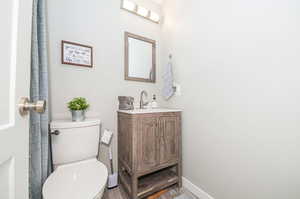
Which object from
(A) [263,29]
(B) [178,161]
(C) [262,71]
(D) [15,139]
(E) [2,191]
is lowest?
(B) [178,161]

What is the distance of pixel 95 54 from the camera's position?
4.79 ft

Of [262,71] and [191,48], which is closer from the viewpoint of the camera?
[262,71]

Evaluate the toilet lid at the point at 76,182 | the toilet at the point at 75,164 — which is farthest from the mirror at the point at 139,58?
the toilet lid at the point at 76,182

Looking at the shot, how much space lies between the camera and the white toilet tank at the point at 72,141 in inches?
42.8

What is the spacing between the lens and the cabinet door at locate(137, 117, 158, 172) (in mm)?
1207

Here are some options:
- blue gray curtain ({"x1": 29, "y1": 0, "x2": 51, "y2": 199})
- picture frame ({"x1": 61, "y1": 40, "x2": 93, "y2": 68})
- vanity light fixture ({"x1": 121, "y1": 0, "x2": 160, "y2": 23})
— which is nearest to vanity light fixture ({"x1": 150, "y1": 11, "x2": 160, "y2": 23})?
vanity light fixture ({"x1": 121, "y1": 0, "x2": 160, "y2": 23})

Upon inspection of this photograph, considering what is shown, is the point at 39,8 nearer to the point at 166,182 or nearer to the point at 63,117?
the point at 63,117

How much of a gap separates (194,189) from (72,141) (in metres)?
1.30

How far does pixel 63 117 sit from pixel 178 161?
132cm

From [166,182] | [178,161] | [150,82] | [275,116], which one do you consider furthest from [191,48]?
[166,182]

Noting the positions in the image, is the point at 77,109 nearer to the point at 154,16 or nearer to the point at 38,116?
the point at 38,116

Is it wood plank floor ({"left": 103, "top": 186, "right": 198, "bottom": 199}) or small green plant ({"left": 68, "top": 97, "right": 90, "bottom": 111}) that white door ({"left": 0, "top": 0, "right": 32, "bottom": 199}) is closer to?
small green plant ({"left": 68, "top": 97, "right": 90, "bottom": 111})

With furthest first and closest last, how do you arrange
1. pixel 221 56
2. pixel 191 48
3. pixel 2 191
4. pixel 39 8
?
1. pixel 191 48
2. pixel 221 56
3. pixel 39 8
4. pixel 2 191

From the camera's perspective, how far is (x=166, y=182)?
4.54ft
